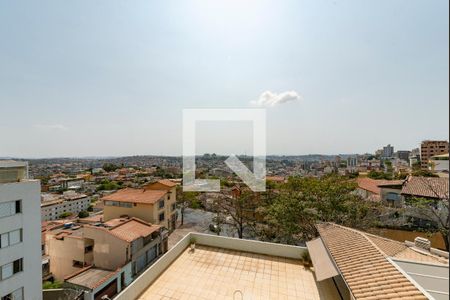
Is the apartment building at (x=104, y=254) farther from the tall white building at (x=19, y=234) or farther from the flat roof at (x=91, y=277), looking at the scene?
the tall white building at (x=19, y=234)

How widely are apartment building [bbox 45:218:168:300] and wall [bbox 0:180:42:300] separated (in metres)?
1.39

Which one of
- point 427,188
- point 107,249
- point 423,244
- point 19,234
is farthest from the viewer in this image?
point 107,249

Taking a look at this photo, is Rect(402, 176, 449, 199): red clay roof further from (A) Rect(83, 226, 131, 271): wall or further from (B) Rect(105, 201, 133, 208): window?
(B) Rect(105, 201, 133, 208): window

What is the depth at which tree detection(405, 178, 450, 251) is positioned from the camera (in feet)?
33.8

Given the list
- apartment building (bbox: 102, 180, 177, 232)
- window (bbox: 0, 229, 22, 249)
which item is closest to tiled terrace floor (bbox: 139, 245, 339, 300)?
window (bbox: 0, 229, 22, 249)

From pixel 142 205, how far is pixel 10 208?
324 inches

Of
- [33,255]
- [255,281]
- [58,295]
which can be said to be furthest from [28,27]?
[58,295]

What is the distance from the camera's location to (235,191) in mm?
16688

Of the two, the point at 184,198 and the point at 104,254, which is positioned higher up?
the point at 184,198

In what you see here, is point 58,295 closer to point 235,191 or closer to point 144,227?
point 144,227

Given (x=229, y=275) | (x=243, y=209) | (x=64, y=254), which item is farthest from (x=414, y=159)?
(x=64, y=254)

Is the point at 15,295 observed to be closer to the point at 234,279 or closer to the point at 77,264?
the point at 77,264

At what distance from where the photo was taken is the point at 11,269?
31.4 ft

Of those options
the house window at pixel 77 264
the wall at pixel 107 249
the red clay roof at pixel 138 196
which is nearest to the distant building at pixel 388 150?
the red clay roof at pixel 138 196
